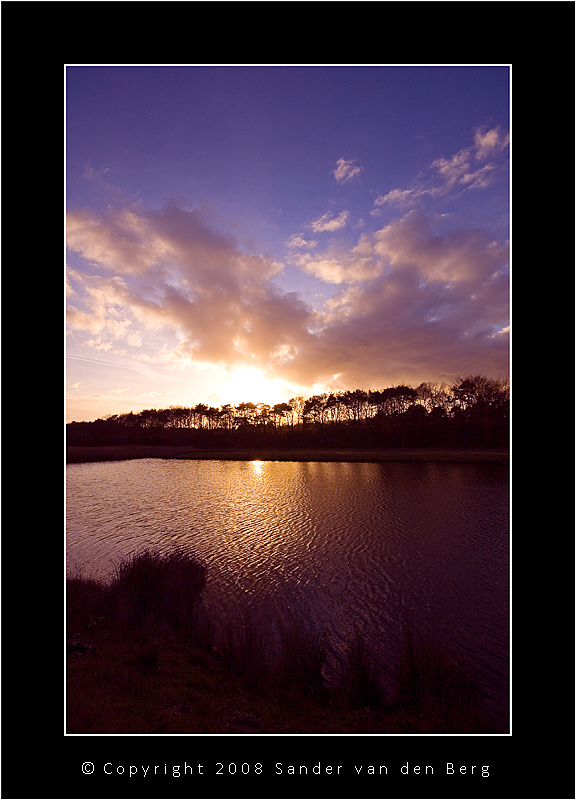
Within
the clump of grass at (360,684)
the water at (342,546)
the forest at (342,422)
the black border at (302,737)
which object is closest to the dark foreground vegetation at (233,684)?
the clump of grass at (360,684)

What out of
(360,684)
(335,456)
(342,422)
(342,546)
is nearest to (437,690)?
(360,684)

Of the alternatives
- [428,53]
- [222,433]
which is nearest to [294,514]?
[428,53]

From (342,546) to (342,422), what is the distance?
282 feet

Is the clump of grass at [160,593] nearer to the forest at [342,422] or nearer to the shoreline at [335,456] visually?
the shoreline at [335,456]

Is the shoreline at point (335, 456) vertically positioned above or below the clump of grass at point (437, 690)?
below

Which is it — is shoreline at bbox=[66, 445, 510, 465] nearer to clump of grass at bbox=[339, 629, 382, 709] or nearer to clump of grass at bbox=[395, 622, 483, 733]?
clump of grass at bbox=[339, 629, 382, 709]

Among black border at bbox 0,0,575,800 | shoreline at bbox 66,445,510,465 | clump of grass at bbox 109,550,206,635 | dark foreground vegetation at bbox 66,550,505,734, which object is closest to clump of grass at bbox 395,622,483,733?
dark foreground vegetation at bbox 66,550,505,734

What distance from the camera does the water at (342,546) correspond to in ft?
41.2

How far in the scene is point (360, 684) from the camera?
8.10m

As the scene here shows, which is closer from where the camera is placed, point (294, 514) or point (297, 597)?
point (297, 597)

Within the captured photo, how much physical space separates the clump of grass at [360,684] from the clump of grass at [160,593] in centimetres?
514

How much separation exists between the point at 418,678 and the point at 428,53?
1244 centimetres
